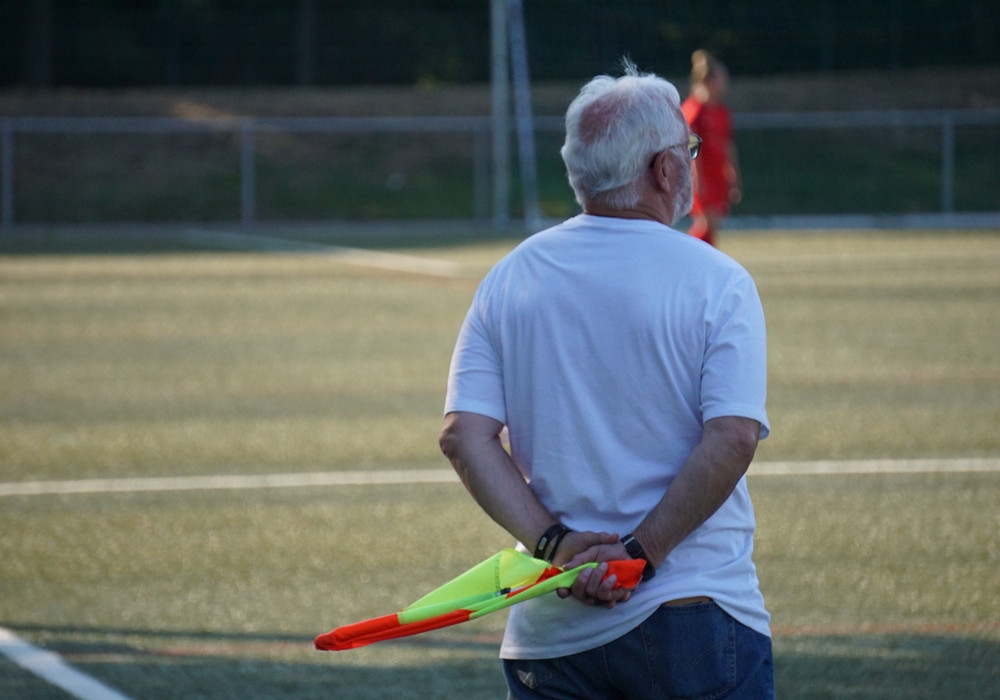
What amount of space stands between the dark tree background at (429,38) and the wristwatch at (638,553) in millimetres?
35042

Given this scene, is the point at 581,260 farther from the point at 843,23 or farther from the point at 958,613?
the point at 843,23

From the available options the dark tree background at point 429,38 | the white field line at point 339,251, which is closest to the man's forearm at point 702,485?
the white field line at point 339,251

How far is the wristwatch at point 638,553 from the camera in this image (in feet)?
9.30

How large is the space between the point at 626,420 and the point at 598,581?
0.32 m

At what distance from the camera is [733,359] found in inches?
111

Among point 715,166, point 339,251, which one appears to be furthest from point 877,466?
point 339,251

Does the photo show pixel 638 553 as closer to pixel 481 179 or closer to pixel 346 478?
pixel 346 478

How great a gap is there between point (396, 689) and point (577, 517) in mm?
1878

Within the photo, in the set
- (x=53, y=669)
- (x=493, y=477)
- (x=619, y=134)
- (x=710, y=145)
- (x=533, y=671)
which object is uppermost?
(x=619, y=134)

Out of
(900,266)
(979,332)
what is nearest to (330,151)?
(900,266)

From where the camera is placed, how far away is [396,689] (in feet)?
15.2

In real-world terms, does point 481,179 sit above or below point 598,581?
below

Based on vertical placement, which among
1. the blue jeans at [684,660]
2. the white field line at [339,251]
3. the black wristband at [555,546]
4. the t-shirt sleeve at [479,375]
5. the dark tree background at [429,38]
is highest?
the dark tree background at [429,38]

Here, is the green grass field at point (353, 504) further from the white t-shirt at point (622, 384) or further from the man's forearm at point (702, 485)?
the man's forearm at point (702, 485)
